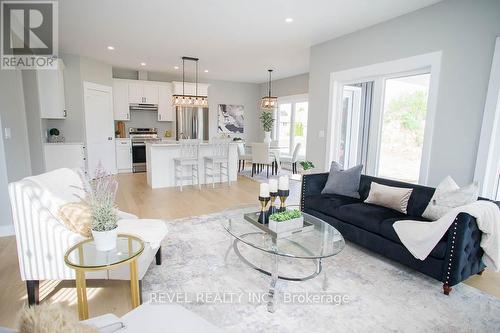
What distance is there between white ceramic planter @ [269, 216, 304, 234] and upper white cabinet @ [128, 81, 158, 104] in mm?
6530

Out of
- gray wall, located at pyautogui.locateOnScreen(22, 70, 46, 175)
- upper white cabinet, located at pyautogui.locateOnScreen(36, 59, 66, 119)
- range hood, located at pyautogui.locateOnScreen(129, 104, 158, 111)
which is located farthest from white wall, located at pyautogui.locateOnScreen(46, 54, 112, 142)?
range hood, located at pyautogui.locateOnScreen(129, 104, 158, 111)

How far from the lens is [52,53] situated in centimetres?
549

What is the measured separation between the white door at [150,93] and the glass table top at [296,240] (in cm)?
604

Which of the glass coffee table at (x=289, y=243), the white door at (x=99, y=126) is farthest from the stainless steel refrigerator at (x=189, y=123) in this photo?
the glass coffee table at (x=289, y=243)

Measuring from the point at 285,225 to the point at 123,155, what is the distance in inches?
245

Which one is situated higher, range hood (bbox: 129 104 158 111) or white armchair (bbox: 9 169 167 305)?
range hood (bbox: 129 104 158 111)

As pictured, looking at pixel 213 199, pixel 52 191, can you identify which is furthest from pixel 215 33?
pixel 52 191

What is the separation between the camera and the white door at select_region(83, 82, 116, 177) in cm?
624

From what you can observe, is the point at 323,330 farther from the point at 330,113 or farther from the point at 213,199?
the point at 330,113

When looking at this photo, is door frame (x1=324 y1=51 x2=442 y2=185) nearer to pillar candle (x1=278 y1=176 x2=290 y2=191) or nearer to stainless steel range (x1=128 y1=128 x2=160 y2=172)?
pillar candle (x1=278 y1=176 x2=290 y2=191)

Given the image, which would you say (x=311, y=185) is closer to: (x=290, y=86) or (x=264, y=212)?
(x=264, y=212)

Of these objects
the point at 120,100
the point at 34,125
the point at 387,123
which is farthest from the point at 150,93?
the point at 387,123

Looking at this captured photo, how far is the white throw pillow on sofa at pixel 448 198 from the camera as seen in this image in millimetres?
2342

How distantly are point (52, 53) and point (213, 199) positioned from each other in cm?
447
